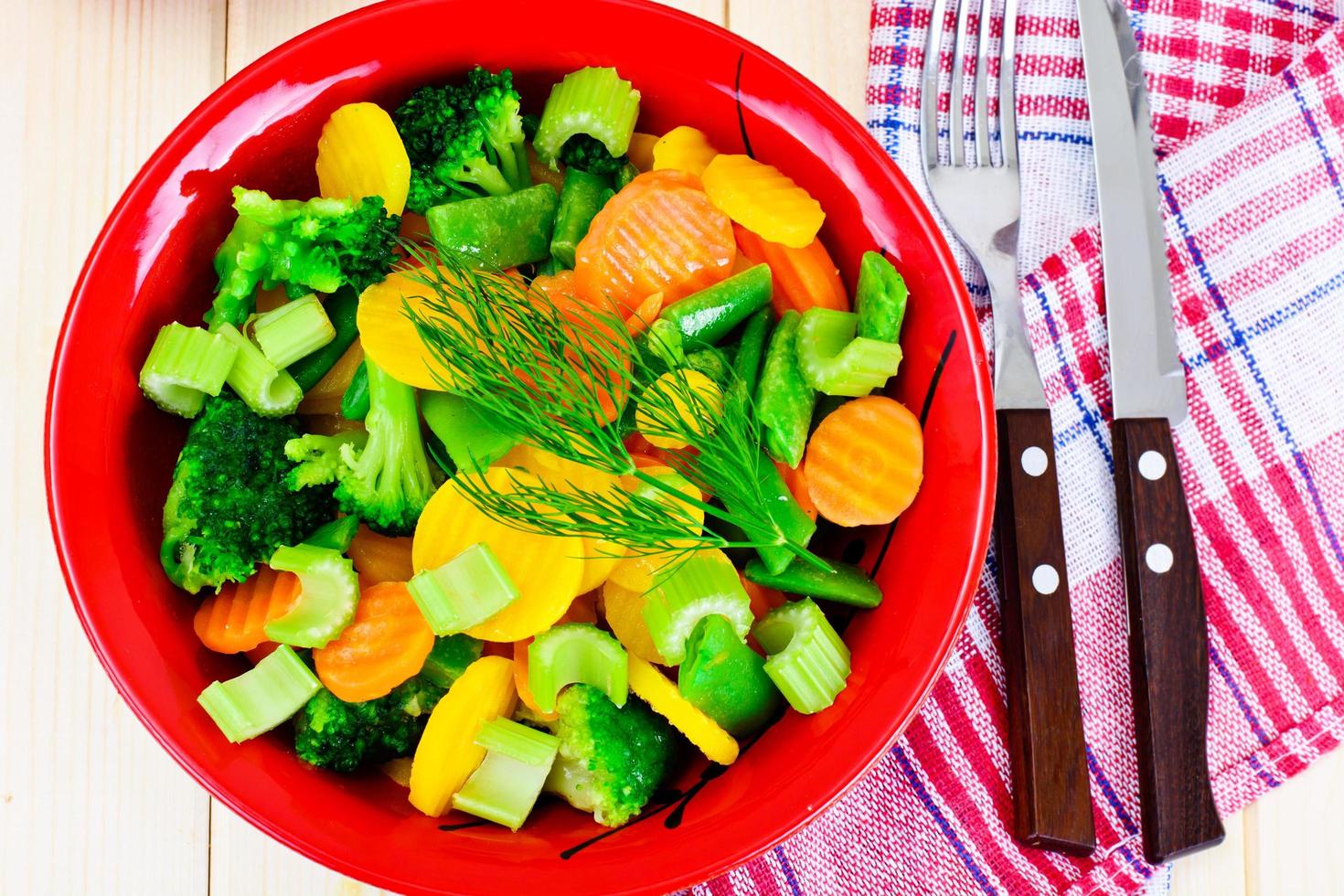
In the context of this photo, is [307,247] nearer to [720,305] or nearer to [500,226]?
[500,226]

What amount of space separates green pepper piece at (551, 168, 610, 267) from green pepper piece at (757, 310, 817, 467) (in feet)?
0.99

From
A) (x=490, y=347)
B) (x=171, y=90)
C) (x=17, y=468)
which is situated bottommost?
(x=17, y=468)

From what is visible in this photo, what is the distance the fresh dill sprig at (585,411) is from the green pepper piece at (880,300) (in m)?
0.20

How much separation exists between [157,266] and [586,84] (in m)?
0.62

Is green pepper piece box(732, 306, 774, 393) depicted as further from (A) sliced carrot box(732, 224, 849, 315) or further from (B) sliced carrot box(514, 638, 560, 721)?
(B) sliced carrot box(514, 638, 560, 721)

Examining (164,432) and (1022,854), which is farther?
(1022,854)

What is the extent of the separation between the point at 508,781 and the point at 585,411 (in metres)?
0.49

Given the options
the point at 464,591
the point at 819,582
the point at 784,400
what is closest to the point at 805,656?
the point at 819,582

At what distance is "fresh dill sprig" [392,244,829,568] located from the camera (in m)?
1.35


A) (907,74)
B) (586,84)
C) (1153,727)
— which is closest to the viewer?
(586,84)

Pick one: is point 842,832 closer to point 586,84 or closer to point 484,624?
point 484,624

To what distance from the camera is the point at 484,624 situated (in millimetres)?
1384

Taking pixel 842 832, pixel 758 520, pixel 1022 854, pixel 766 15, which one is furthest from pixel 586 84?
pixel 1022 854

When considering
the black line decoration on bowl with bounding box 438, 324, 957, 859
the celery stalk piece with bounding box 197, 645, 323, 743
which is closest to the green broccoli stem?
the celery stalk piece with bounding box 197, 645, 323, 743
